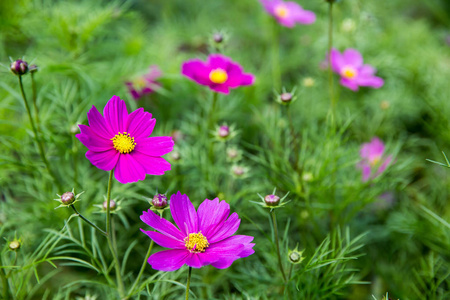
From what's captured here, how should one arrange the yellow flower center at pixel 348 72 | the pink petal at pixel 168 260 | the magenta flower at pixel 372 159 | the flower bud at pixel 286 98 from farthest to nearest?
the yellow flower center at pixel 348 72
the magenta flower at pixel 372 159
the flower bud at pixel 286 98
the pink petal at pixel 168 260

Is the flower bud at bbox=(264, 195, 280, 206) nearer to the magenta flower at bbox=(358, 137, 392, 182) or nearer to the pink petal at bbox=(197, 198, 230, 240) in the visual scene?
the pink petal at bbox=(197, 198, 230, 240)

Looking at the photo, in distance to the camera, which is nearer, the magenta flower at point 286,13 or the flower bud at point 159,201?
the flower bud at point 159,201

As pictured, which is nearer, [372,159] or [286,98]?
[286,98]

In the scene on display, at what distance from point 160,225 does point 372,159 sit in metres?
1.00

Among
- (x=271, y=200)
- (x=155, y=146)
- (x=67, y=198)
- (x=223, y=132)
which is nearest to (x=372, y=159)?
(x=223, y=132)

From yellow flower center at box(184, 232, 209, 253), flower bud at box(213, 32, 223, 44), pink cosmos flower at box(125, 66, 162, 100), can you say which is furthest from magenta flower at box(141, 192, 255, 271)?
pink cosmos flower at box(125, 66, 162, 100)

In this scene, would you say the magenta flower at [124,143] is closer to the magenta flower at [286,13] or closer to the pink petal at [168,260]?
the pink petal at [168,260]

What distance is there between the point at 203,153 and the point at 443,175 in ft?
3.11

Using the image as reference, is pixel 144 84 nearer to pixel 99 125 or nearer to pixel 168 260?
pixel 99 125

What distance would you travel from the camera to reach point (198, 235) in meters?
0.73

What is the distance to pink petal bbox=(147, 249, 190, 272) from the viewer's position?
25.3 inches

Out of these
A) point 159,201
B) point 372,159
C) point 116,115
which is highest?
point 116,115

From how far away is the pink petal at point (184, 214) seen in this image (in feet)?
2.38

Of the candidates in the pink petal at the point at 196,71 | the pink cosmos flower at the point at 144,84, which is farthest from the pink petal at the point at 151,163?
the pink cosmos flower at the point at 144,84
